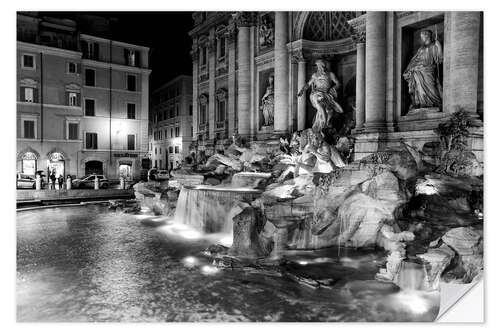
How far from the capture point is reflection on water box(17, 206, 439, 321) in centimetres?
453

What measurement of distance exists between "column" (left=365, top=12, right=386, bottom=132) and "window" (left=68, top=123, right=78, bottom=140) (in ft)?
41.2

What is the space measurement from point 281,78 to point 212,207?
6.50 meters

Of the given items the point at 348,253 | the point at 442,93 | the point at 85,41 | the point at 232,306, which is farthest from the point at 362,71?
the point at 85,41

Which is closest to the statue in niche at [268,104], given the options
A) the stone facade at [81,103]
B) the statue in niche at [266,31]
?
the statue in niche at [266,31]

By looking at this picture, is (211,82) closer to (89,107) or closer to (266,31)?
(266,31)

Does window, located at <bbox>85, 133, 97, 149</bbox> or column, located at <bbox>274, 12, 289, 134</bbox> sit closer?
column, located at <bbox>274, 12, 289, 134</bbox>

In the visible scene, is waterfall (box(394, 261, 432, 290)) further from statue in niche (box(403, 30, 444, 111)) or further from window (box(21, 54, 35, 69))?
window (box(21, 54, 35, 69))

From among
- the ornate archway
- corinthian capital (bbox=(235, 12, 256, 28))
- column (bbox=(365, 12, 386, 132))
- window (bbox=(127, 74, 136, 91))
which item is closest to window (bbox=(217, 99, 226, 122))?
corinthian capital (bbox=(235, 12, 256, 28))

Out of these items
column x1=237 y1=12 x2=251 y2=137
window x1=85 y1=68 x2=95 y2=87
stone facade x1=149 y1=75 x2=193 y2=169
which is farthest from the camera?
stone facade x1=149 y1=75 x2=193 y2=169

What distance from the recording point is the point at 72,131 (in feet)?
55.0

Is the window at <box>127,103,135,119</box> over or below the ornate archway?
below

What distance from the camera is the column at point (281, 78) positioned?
13.5 m

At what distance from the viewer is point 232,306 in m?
4.67

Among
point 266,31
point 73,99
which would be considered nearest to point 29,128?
point 73,99
